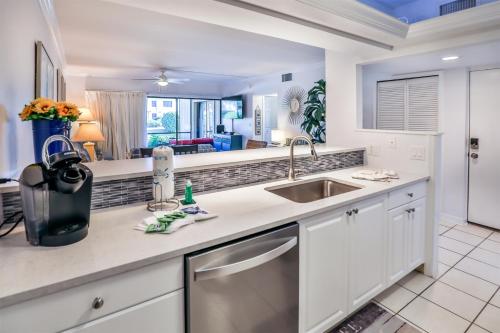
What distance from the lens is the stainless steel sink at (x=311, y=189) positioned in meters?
2.07

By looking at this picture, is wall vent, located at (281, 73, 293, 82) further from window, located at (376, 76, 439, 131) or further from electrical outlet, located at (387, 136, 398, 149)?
electrical outlet, located at (387, 136, 398, 149)

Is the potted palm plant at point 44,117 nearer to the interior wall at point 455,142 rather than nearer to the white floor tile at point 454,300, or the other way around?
the white floor tile at point 454,300

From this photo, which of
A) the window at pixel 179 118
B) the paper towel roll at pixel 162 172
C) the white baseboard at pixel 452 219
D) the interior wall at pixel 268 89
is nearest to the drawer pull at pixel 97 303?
the paper towel roll at pixel 162 172

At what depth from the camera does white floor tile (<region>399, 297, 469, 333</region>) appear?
6.06 ft

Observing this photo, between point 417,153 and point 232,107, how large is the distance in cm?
583

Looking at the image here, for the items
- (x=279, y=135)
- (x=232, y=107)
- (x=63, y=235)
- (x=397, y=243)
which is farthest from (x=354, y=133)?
(x=232, y=107)

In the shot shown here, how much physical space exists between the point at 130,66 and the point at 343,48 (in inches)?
166

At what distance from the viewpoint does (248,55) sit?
4527 mm

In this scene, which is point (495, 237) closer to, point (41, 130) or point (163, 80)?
point (41, 130)

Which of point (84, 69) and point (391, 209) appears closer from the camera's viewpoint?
point (391, 209)

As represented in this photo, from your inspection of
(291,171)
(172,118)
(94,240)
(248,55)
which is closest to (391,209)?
(291,171)

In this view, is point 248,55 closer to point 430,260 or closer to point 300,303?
point 430,260

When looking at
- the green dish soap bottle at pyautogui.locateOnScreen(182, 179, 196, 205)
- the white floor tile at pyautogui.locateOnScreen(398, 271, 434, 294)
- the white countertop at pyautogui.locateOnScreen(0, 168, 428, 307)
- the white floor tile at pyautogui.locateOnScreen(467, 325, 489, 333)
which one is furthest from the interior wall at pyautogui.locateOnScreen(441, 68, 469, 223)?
the green dish soap bottle at pyautogui.locateOnScreen(182, 179, 196, 205)

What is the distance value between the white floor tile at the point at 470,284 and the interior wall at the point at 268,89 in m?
3.67
